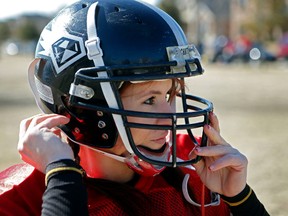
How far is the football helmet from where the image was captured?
212 centimetres

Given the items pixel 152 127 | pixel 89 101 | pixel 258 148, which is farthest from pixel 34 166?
pixel 258 148

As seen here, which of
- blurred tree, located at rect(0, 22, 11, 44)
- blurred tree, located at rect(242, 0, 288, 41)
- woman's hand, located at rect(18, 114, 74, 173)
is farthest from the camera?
blurred tree, located at rect(0, 22, 11, 44)

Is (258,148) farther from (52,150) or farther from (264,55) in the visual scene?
(264,55)

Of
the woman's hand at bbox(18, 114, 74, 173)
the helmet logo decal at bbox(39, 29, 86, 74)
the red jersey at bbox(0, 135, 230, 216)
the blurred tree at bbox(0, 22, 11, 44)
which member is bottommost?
the blurred tree at bbox(0, 22, 11, 44)

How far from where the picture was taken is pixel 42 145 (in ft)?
6.77

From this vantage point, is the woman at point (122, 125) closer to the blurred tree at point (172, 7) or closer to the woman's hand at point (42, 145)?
the woman's hand at point (42, 145)

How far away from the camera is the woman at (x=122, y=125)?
6.88 ft

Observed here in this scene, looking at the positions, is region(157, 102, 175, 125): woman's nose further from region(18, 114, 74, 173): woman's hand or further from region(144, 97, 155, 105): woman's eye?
region(18, 114, 74, 173): woman's hand

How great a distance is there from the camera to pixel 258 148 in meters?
6.89

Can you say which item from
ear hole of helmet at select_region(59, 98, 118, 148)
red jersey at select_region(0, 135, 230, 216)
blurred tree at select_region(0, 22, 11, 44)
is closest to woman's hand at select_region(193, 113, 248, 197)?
red jersey at select_region(0, 135, 230, 216)

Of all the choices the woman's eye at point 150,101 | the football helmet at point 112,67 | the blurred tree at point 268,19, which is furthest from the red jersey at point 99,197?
the blurred tree at point 268,19

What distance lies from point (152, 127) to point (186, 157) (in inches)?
20.1

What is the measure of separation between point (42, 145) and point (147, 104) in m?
0.43

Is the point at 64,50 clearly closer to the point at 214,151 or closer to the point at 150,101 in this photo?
the point at 150,101
